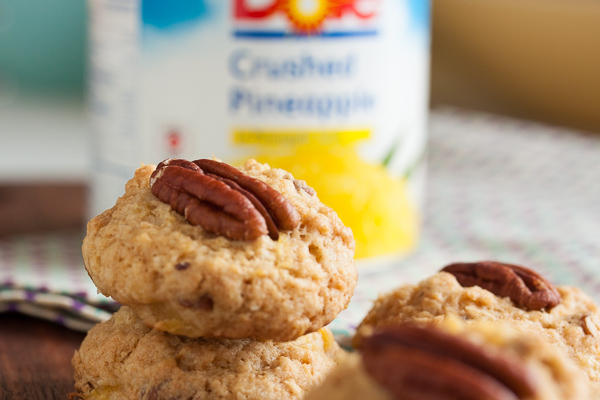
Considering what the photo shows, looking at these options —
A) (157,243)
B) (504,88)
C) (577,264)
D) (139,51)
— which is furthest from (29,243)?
(504,88)

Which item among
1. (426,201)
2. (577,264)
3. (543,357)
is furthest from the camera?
(426,201)

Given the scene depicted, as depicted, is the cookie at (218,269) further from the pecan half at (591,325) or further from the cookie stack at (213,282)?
the pecan half at (591,325)

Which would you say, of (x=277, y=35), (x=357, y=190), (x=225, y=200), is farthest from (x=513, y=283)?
(x=277, y=35)

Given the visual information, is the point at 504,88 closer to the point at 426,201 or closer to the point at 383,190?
the point at 426,201

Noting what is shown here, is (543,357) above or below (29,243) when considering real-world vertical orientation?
above

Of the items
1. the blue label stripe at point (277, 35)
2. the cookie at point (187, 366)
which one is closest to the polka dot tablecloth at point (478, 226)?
the cookie at point (187, 366)

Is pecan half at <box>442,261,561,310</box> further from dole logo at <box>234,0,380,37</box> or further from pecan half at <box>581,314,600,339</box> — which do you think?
dole logo at <box>234,0,380,37</box>

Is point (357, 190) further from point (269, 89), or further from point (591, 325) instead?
point (591, 325)
